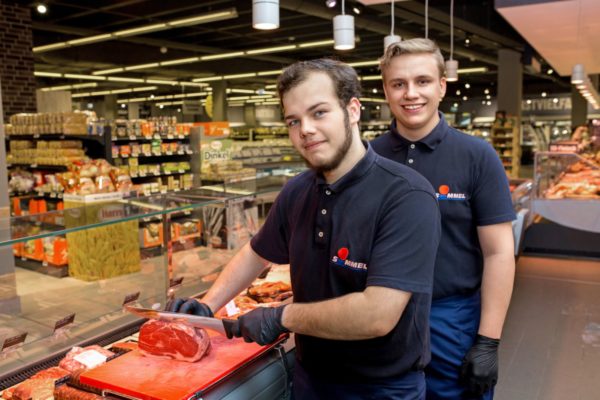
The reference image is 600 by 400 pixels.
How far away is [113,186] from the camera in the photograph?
741cm

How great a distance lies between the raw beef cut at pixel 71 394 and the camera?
5.61 feet

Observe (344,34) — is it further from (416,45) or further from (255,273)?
(255,273)

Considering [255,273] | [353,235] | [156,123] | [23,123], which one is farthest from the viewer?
[156,123]

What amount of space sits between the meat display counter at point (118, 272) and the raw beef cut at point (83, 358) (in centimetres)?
11

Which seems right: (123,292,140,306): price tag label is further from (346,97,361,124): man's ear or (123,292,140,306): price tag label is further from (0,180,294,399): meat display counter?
(346,97,361,124): man's ear

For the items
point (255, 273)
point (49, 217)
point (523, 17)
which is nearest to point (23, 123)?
point (49, 217)

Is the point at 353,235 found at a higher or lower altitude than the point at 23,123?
lower

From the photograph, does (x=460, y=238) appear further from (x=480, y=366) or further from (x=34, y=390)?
(x=34, y=390)

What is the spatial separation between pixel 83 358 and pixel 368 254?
1200mm

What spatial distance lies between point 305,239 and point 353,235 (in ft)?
0.59

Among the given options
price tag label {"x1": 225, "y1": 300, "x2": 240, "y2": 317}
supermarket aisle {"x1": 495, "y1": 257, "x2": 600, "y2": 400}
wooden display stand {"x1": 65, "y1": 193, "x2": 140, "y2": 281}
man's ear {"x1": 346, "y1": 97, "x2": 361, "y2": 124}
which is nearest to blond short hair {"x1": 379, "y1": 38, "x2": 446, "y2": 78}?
man's ear {"x1": 346, "y1": 97, "x2": 361, "y2": 124}

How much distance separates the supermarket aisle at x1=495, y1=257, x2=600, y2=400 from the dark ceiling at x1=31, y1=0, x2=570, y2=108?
669 cm

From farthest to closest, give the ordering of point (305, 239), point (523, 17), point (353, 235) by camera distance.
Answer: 1. point (523, 17)
2. point (305, 239)
3. point (353, 235)

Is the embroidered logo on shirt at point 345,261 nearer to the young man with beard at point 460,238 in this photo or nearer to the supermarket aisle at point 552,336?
the young man with beard at point 460,238
